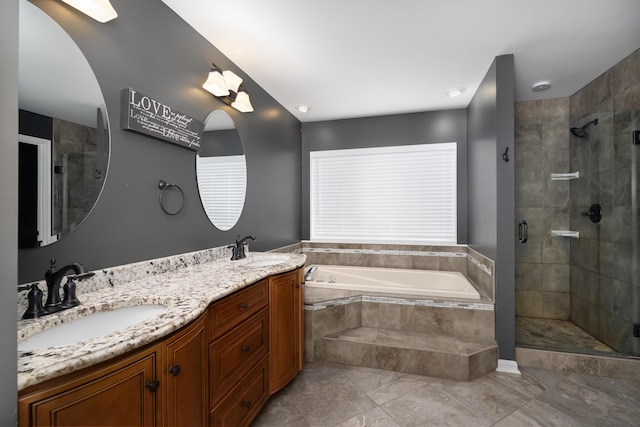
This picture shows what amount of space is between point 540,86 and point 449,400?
3.02 metres

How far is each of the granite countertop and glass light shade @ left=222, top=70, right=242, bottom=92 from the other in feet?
4.50

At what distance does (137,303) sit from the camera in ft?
3.80

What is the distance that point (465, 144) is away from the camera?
11.5 ft

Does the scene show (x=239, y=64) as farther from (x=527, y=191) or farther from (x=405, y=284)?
(x=527, y=191)

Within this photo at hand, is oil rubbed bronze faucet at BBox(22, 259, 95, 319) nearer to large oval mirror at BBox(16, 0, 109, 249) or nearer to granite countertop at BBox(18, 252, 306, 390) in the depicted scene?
granite countertop at BBox(18, 252, 306, 390)

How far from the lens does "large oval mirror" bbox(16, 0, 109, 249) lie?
107 centimetres

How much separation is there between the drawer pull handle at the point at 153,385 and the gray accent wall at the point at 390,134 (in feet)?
10.5

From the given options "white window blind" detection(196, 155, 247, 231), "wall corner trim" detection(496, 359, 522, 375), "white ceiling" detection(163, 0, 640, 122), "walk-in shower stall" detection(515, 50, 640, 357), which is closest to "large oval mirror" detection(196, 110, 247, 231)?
"white window blind" detection(196, 155, 247, 231)

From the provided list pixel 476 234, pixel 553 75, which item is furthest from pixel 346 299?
pixel 553 75

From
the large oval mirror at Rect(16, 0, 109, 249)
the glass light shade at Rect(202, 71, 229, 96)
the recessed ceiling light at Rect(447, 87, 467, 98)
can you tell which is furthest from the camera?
the recessed ceiling light at Rect(447, 87, 467, 98)

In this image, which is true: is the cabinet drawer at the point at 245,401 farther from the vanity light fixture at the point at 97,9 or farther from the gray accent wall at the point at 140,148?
the vanity light fixture at the point at 97,9

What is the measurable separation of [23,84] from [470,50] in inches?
108

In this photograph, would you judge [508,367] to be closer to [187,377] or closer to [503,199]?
[503,199]

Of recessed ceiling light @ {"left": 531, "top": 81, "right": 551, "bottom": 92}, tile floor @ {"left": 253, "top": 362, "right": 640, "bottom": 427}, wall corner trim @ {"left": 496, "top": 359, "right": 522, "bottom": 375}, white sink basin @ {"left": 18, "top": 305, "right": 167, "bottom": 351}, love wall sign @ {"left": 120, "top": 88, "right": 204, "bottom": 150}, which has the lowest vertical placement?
tile floor @ {"left": 253, "top": 362, "right": 640, "bottom": 427}
